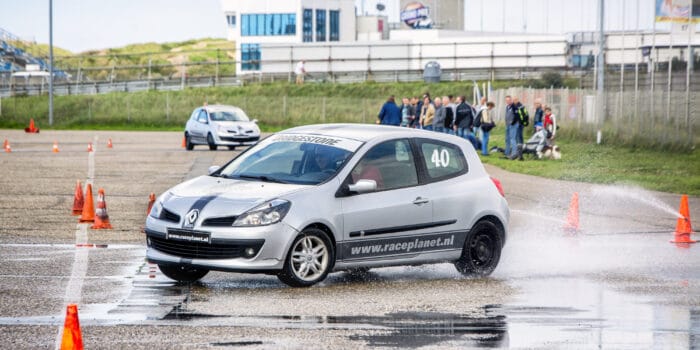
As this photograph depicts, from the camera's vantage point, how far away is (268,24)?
98.2 m

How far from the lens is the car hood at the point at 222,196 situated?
35.1 ft

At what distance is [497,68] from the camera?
78.3m

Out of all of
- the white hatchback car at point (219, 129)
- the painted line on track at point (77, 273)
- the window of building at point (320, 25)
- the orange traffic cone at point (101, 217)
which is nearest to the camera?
the painted line on track at point (77, 273)

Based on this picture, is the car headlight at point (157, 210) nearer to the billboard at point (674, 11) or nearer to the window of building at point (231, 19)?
the billboard at point (674, 11)

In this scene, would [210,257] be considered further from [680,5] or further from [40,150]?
[680,5]

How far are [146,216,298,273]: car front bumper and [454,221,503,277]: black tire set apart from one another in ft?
7.02

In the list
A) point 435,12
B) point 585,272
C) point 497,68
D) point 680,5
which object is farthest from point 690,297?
point 435,12

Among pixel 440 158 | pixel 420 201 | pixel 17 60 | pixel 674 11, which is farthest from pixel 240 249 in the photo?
pixel 17 60

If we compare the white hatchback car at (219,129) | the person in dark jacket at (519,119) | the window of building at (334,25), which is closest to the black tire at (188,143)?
the white hatchback car at (219,129)

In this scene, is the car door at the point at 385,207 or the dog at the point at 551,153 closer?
the car door at the point at 385,207

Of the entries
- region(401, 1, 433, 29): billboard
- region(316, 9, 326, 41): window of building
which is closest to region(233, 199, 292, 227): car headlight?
region(316, 9, 326, 41): window of building

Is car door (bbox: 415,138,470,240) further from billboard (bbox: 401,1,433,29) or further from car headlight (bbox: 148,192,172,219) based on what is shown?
billboard (bbox: 401,1,433,29)

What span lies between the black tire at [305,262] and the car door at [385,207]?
0.15 meters

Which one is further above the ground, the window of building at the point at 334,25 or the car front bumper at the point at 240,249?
the window of building at the point at 334,25
